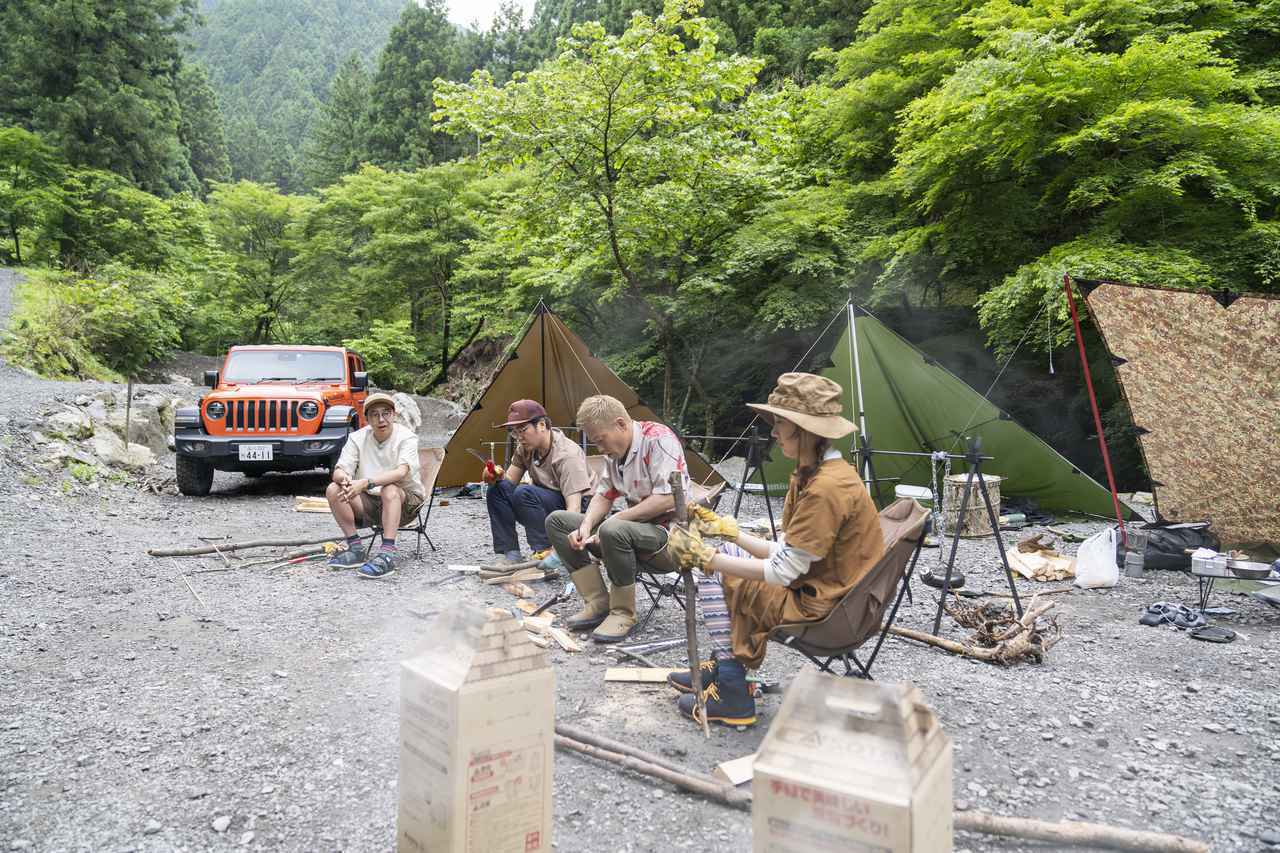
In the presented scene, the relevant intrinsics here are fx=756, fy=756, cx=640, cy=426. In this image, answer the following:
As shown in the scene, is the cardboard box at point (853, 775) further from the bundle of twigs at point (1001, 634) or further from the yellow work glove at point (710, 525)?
the bundle of twigs at point (1001, 634)

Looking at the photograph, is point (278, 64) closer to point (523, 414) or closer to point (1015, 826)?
point (523, 414)

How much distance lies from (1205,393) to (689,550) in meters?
4.61

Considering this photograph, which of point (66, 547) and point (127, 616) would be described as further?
point (66, 547)

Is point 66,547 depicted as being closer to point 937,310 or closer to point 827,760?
point 827,760

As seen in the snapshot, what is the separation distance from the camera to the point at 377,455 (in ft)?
16.5

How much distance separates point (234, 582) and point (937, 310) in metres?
9.48

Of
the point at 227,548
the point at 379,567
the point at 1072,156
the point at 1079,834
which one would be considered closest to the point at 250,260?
the point at 227,548

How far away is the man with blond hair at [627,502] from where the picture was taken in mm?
3471

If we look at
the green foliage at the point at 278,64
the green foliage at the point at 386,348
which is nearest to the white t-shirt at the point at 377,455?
the green foliage at the point at 386,348

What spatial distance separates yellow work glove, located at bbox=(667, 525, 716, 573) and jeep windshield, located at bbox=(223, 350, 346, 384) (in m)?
6.81

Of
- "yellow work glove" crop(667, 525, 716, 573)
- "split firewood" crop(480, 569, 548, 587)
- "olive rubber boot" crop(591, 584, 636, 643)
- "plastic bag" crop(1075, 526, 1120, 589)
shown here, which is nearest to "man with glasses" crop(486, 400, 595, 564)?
"split firewood" crop(480, 569, 548, 587)

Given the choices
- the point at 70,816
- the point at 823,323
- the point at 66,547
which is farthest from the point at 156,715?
the point at 823,323

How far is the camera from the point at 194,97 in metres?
30.6

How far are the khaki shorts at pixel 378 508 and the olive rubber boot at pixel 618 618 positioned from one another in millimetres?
1941
